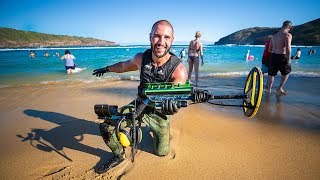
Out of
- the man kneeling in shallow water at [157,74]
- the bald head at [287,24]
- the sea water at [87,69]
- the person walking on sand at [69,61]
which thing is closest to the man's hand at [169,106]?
the man kneeling in shallow water at [157,74]

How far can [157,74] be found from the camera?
2.95 metres

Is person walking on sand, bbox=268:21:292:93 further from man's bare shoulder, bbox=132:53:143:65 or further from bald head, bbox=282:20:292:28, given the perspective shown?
man's bare shoulder, bbox=132:53:143:65

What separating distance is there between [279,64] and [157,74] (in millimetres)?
5679

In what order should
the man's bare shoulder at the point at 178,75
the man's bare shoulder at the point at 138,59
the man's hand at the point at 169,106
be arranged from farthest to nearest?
the man's bare shoulder at the point at 138,59, the man's bare shoulder at the point at 178,75, the man's hand at the point at 169,106

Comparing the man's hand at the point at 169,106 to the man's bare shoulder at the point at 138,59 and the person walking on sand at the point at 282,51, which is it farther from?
the person walking on sand at the point at 282,51

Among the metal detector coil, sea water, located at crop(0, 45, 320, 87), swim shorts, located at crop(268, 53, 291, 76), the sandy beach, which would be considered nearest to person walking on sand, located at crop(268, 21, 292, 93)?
swim shorts, located at crop(268, 53, 291, 76)

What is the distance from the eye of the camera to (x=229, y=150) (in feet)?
11.5

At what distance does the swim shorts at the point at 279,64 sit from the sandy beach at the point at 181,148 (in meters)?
1.82

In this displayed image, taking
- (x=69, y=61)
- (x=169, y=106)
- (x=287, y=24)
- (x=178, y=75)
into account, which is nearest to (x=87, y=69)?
(x=69, y=61)

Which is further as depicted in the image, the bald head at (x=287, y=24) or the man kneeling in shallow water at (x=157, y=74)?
the bald head at (x=287, y=24)

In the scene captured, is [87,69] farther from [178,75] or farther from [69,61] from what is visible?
[178,75]

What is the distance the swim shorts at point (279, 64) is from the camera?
6816 millimetres

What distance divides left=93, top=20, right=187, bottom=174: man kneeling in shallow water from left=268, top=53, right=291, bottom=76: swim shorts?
5.28 metres

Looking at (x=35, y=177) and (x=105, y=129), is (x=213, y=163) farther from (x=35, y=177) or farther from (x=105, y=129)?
(x=35, y=177)
